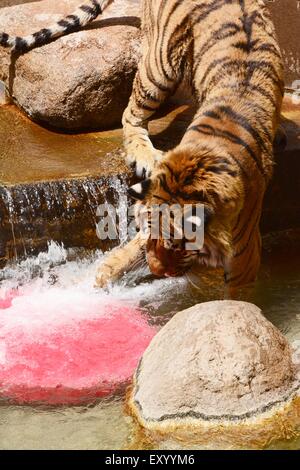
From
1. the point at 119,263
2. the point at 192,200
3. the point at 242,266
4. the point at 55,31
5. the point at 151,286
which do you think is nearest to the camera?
the point at 192,200

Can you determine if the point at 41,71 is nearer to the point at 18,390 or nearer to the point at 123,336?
the point at 123,336

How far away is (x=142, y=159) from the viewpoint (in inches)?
224

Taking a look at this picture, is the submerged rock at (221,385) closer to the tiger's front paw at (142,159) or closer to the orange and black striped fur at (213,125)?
the orange and black striped fur at (213,125)

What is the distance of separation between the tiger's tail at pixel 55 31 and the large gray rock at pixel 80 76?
2.1 inches

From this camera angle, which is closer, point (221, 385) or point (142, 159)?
point (221, 385)

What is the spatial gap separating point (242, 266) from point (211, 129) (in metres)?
0.79

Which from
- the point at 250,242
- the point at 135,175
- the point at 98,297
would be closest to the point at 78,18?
the point at 135,175

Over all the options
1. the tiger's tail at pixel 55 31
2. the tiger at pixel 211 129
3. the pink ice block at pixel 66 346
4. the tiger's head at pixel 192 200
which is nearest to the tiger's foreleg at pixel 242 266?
the tiger at pixel 211 129

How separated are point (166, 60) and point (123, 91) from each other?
0.90 m

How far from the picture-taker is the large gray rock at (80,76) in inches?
251

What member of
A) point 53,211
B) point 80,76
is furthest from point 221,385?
point 80,76

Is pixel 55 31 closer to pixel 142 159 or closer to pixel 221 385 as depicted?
pixel 142 159

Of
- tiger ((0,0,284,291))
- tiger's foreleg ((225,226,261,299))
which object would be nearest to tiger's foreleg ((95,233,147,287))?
tiger ((0,0,284,291))

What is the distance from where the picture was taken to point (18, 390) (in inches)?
173
